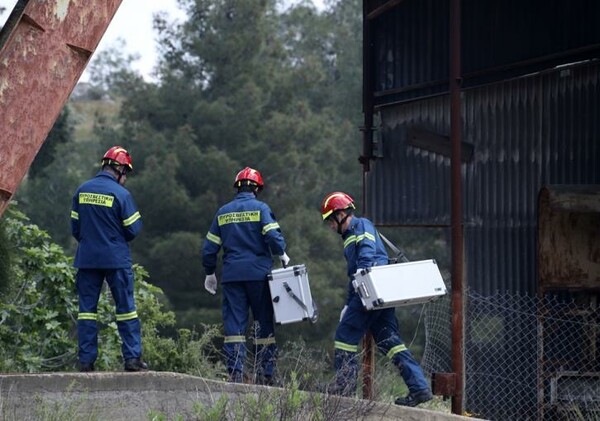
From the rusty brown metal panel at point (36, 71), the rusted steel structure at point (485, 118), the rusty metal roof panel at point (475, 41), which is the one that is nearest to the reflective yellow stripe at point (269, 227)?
the rusted steel structure at point (485, 118)

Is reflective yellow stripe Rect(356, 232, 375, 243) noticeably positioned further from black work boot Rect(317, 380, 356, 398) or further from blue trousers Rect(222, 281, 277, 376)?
black work boot Rect(317, 380, 356, 398)

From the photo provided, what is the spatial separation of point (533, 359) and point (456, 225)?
224 centimetres

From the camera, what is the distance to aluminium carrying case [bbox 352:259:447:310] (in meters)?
9.31

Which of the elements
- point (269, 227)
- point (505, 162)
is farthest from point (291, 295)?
point (505, 162)

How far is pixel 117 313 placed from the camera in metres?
9.52

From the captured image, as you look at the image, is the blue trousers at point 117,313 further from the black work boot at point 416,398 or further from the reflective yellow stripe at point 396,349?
the black work boot at point 416,398

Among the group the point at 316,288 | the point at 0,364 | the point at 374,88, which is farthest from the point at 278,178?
the point at 0,364

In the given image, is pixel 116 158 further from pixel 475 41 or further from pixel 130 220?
pixel 475 41

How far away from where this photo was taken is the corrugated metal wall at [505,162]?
11.8m

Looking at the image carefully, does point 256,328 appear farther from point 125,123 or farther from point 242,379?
point 125,123

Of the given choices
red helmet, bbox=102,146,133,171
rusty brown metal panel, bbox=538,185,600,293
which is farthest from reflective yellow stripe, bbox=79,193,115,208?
rusty brown metal panel, bbox=538,185,600,293

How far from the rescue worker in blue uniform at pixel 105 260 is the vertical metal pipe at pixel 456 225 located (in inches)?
109

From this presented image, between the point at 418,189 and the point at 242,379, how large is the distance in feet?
14.6

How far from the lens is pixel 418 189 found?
1323cm
